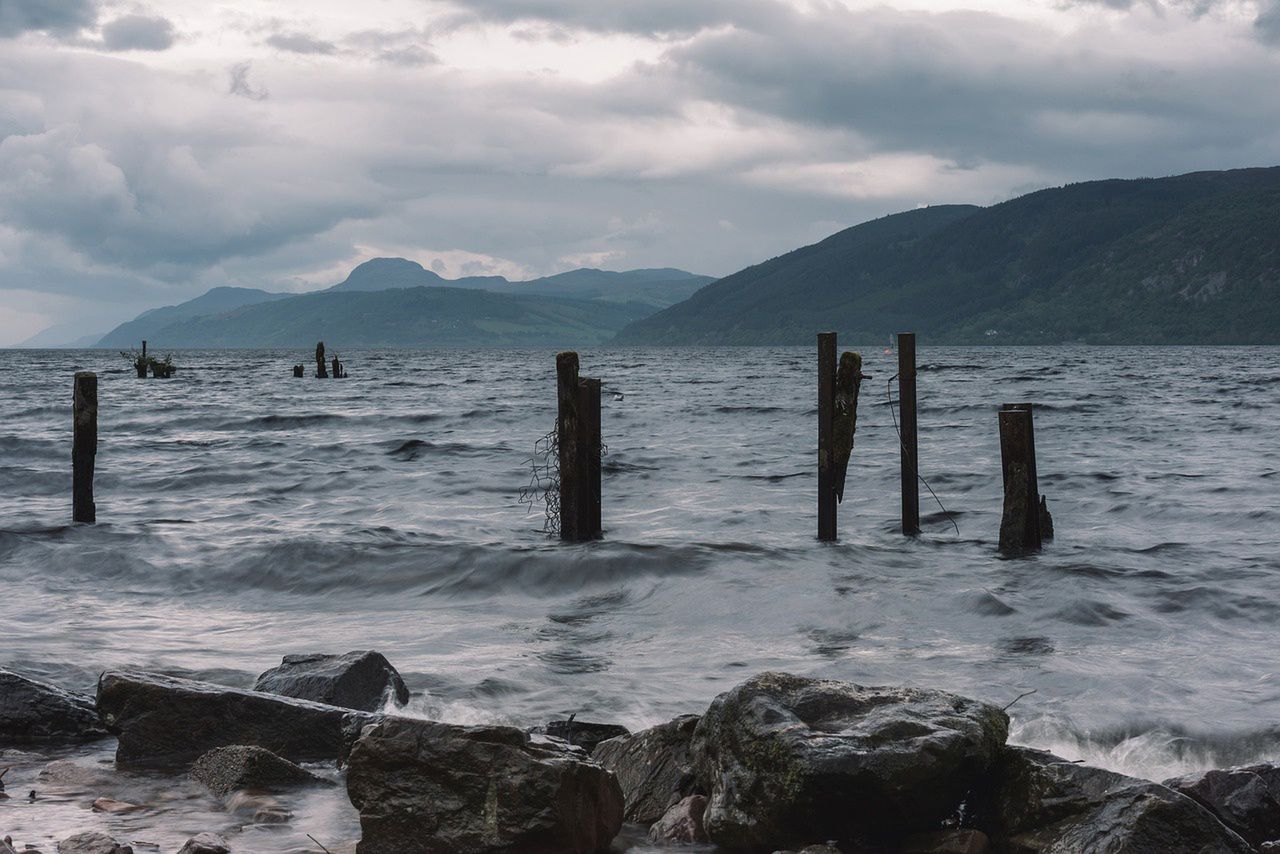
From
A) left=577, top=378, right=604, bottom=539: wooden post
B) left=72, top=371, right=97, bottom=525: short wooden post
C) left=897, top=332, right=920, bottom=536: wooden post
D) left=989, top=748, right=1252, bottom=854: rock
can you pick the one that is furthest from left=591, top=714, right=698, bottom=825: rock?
left=72, top=371, right=97, bottom=525: short wooden post

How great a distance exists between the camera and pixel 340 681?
887 cm

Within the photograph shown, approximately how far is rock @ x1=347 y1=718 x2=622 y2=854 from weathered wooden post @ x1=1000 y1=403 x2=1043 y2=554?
1115 cm

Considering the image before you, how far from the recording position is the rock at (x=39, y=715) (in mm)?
8219

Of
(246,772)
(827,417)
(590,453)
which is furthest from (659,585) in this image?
(246,772)

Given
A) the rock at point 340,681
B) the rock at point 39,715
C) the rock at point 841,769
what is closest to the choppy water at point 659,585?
the rock at point 340,681

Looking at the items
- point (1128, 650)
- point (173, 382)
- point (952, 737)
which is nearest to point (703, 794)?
point (952, 737)

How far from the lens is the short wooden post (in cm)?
1867

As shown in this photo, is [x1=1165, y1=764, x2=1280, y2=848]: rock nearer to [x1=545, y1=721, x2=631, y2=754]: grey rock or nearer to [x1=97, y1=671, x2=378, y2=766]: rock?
[x1=545, y1=721, x2=631, y2=754]: grey rock

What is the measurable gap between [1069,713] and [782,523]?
1079cm

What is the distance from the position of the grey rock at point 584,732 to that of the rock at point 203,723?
1356 mm

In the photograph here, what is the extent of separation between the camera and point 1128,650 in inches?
464

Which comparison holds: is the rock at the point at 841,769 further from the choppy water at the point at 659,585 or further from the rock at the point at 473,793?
the choppy water at the point at 659,585

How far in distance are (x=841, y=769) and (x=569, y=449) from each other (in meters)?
11.1

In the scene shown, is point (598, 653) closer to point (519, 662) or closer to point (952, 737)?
point (519, 662)
